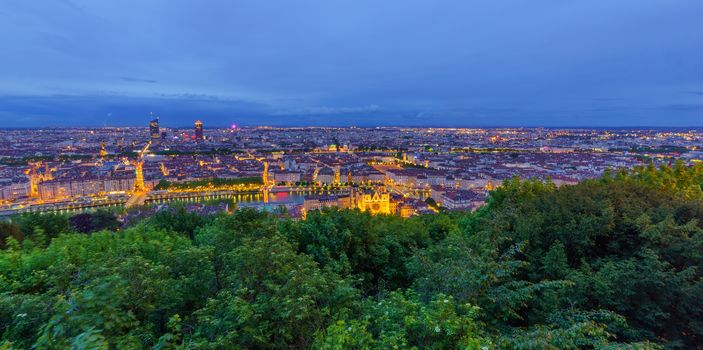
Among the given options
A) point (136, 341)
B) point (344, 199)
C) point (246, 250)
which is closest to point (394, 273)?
point (246, 250)

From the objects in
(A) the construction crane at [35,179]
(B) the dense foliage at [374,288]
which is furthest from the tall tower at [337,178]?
(B) the dense foliage at [374,288]

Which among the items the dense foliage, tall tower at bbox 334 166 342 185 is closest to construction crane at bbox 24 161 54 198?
tall tower at bbox 334 166 342 185

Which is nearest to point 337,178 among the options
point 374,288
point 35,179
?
point 35,179

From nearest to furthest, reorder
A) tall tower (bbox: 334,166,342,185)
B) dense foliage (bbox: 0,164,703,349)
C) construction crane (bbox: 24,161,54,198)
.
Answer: dense foliage (bbox: 0,164,703,349), construction crane (bbox: 24,161,54,198), tall tower (bbox: 334,166,342,185)

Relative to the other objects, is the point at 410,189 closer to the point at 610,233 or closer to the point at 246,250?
the point at 610,233

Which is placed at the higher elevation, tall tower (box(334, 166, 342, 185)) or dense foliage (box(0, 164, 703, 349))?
dense foliage (box(0, 164, 703, 349))

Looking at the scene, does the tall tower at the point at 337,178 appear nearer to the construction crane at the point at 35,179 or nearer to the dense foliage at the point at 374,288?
the construction crane at the point at 35,179

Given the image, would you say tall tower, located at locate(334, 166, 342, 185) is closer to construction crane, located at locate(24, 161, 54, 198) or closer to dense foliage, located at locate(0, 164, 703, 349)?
construction crane, located at locate(24, 161, 54, 198)

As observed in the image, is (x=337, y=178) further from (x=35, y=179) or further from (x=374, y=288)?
(x=374, y=288)
